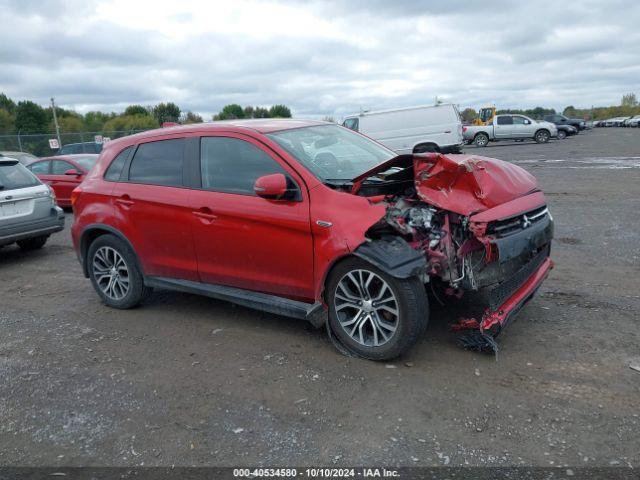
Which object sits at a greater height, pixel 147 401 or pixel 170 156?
pixel 170 156

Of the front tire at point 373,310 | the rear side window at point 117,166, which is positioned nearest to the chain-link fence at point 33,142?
the rear side window at point 117,166

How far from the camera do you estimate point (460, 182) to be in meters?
3.99

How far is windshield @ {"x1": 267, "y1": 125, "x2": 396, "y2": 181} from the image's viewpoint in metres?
4.45

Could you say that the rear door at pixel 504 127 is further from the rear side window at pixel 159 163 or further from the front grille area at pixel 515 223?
the rear side window at pixel 159 163

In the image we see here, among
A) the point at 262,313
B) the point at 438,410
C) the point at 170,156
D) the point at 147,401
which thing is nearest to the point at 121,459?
the point at 147,401

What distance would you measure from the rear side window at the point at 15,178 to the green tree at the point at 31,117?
5276 centimetres

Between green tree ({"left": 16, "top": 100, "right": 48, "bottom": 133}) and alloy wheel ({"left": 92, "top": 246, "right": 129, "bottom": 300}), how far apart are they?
186 feet

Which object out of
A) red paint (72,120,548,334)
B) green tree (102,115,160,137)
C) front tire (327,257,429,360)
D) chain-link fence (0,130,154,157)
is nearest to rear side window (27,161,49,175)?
red paint (72,120,548,334)

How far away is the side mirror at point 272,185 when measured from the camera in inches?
161

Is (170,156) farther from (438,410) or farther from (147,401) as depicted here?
(438,410)

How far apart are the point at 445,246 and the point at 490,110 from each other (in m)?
42.4

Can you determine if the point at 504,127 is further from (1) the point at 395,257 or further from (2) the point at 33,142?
(1) the point at 395,257

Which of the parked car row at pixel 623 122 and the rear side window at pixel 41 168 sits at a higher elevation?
the rear side window at pixel 41 168

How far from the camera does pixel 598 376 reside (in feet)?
11.9
